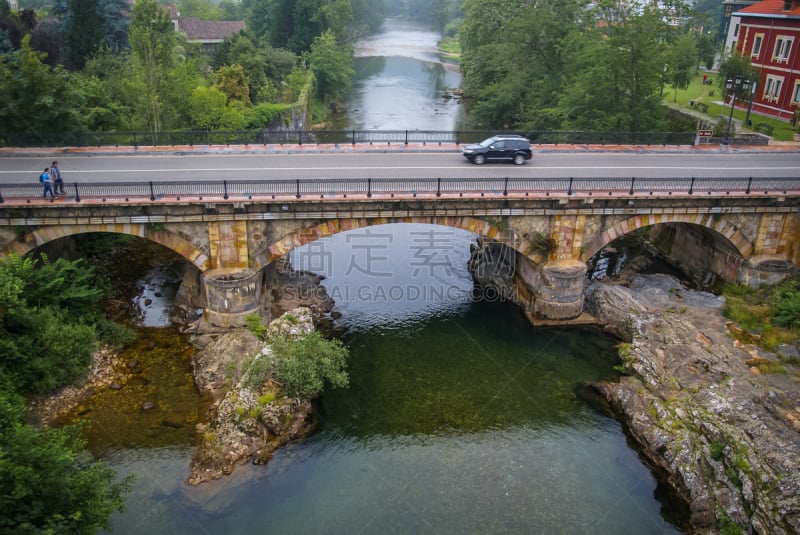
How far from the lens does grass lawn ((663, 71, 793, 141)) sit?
51644 mm

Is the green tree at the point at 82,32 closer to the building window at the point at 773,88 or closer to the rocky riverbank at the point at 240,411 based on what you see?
the rocky riverbank at the point at 240,411

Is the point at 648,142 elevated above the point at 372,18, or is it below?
below

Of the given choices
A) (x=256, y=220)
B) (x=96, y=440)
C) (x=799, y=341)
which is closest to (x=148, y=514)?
(x=96, y=440)

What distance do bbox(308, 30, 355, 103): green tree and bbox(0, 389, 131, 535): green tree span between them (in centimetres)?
6933

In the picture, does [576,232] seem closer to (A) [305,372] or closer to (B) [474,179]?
(B) [474,179]

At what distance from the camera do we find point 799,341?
28500 mm

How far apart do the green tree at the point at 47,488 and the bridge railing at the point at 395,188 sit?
1287 centimetres

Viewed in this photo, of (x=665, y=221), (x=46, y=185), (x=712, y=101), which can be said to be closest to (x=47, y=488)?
(x=46, y=185)

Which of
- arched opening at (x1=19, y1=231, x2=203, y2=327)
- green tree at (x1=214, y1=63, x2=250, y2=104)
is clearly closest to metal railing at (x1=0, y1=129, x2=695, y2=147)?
arched opening at (x1=19, y1=231, x2=203, y2=327)

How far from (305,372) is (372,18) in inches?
5981

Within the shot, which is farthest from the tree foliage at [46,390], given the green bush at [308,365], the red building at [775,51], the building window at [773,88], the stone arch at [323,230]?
the building window at [773,88]

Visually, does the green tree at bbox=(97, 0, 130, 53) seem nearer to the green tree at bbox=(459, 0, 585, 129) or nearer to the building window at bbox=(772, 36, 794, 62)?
the green tree at bbox=(459, 0, 585, 129)

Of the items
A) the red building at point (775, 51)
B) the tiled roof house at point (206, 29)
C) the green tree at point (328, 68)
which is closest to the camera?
the red building at point (775, 51)

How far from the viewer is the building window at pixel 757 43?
191 feet
